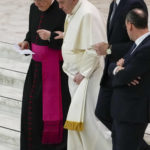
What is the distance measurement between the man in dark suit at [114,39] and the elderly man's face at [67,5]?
1.02 feet

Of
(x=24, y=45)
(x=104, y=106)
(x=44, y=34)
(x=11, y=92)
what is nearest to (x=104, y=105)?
(x=104, y=106)

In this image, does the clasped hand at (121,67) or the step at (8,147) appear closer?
the clasped hand at (121,67)

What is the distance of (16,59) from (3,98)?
68cm

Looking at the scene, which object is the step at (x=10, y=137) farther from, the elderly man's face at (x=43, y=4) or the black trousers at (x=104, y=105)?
the elderly man's face at (x=43, y=4)

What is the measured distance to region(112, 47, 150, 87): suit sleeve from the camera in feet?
10.2

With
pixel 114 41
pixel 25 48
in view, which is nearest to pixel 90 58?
pixel 114 41

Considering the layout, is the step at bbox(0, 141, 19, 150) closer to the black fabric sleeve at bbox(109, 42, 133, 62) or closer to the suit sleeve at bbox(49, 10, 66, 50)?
the suit sleeve at bbox(49, 10, 66, 50)

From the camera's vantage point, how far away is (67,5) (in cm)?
368

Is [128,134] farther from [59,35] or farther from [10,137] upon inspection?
[10,137]

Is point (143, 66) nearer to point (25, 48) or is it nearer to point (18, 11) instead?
point (25, 48)

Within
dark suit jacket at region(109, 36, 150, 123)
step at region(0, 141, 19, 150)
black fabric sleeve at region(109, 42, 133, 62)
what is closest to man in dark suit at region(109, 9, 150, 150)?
dark suit jacket at region(109, 36, 150, 123)

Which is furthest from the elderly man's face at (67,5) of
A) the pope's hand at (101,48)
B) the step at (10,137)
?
the step at (10,137)

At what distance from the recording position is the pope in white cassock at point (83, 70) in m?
3.70

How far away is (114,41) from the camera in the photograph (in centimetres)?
356
